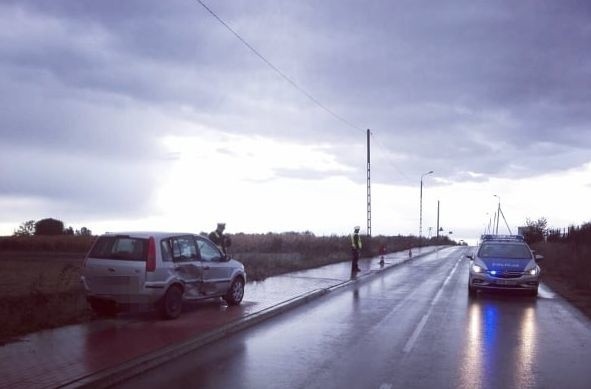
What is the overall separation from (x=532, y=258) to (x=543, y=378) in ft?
36.7

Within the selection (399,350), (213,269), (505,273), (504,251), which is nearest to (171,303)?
(213,269)

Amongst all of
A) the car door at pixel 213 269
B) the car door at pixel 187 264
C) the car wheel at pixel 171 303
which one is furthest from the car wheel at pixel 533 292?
the car wheel at pixel 171 303

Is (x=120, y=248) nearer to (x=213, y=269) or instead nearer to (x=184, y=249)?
(x=184, y=249)

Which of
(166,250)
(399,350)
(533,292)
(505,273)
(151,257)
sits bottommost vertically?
(399,350)

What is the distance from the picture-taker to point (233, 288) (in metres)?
13.9

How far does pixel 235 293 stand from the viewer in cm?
1394

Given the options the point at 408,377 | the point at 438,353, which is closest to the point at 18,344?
the point at 408,377

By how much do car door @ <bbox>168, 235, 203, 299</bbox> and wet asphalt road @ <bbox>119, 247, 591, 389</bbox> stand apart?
159 centimetres

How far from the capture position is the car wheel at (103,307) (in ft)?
38.4

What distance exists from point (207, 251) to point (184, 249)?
40.1 inches

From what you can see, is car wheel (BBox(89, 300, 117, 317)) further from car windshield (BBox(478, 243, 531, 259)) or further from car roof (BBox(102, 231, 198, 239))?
car windshield (BBox(478, 243, 531, 259))

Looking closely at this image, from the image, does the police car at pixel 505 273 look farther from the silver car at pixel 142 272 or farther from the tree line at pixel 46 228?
the tree line at pixel 46 228

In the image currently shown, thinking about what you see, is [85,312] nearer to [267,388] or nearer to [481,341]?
[267,388]

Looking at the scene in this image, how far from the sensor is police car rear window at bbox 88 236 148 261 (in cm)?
1128
